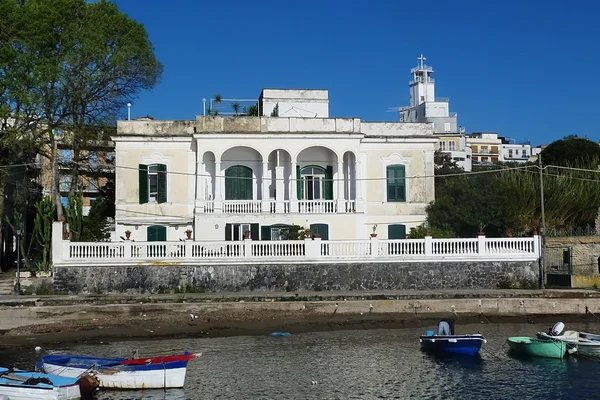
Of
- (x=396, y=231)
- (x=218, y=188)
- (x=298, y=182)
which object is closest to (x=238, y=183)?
(x=218, y=188)

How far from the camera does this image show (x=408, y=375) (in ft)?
72.8

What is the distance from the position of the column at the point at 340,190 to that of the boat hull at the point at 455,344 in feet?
43.2

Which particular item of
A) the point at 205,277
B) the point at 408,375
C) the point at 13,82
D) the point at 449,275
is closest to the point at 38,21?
the point at 13,82

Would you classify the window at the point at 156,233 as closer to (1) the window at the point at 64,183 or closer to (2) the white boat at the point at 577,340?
(1) the window at the point at 64,183

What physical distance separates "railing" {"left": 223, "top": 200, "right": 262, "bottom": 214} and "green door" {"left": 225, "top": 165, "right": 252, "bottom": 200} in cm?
177

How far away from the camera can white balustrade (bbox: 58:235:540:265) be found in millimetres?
31656

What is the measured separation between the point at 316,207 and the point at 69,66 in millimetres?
14105

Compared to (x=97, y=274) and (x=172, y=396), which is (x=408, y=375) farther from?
(x=97, y=274)

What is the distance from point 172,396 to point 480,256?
16.8 m

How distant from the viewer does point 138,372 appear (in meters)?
21.3

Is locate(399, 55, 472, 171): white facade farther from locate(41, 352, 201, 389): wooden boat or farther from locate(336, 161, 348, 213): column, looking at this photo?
locate(41, 352, 201, 389): wooden boat

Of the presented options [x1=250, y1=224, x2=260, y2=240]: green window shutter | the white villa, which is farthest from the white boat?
[x1=250, y1=224, x2=260, y2=240]: green window shutter

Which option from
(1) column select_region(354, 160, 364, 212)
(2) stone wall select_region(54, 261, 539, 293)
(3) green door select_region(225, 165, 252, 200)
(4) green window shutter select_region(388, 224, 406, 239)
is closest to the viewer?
(2) stone wall select_region(54, 261, 539, 293)

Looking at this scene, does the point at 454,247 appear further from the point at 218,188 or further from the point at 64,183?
the point at 64,183
